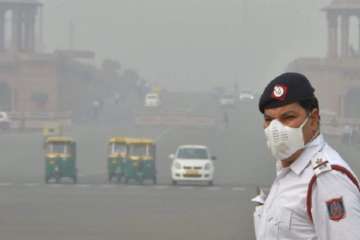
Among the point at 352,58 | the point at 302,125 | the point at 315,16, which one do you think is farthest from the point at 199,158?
the point at 315,16

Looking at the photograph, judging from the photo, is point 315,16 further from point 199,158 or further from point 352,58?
point 199,158

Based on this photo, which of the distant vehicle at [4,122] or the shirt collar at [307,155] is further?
the distant vehicle at [4,122]

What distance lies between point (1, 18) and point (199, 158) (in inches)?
3264

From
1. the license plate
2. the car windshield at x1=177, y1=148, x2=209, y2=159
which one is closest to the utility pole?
the car windshield at x1=177, y1=148, x2=209, y2=159

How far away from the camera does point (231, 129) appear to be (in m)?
85.3

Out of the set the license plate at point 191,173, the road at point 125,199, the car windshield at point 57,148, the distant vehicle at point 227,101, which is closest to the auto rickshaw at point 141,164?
the road at point 125,199

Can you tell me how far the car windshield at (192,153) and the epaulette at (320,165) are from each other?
122 feet

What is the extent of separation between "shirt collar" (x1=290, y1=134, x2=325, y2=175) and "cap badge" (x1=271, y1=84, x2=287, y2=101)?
7.6 inches

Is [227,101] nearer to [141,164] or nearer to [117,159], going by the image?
[117,159]

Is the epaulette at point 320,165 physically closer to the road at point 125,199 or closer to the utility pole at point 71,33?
the road at point 125,199

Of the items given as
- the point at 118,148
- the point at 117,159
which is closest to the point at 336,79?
the point at 118,148

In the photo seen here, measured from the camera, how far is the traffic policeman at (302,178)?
4.10 metres

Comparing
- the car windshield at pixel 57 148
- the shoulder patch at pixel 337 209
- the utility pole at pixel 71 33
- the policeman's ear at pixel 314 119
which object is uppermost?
the utility pole at pixel 71 33

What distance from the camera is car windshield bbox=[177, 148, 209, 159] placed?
4159 cm
